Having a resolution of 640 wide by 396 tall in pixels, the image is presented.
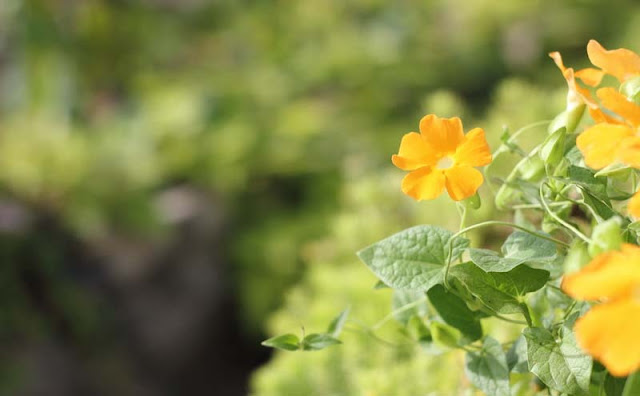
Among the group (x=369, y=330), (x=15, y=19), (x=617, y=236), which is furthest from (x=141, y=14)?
(x=617, y=236)

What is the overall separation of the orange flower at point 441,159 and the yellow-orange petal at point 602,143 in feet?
0.17

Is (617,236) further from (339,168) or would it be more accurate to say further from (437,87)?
(437,87)

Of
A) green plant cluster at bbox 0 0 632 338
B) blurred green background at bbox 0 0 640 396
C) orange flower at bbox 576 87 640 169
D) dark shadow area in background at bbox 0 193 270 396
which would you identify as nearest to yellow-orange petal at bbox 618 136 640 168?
orange flower at bbox 576 87 640 169

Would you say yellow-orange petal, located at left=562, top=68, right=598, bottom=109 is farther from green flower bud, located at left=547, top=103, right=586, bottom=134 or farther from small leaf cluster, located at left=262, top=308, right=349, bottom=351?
small leaf cluster, located at left=262, top=308, right=349, bottom=351

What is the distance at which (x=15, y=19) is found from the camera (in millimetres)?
2176

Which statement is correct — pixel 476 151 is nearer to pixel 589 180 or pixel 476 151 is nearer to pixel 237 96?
pixel 589 180

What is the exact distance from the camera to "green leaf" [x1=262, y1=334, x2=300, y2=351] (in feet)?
1.37

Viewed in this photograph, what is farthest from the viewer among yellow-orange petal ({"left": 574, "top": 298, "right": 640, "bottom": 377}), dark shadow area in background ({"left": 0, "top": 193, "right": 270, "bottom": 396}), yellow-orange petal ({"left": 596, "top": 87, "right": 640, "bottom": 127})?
dark shadow area in background ({"left": 0, "top": 193, "right": 270, "bottom": 396})

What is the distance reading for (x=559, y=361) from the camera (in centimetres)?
38

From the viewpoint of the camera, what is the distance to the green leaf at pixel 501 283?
1.26 ft

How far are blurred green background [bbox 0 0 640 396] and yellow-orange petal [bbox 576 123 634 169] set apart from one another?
0.93m

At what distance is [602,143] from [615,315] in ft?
0.33

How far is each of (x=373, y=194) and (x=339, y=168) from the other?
0.98 meters

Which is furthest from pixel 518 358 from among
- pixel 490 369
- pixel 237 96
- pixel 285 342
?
pixel 237 96
